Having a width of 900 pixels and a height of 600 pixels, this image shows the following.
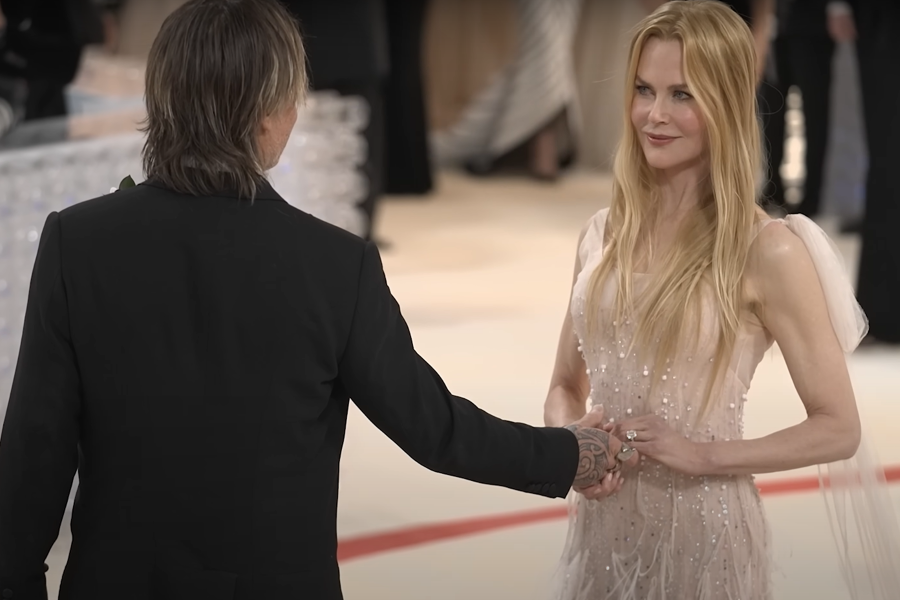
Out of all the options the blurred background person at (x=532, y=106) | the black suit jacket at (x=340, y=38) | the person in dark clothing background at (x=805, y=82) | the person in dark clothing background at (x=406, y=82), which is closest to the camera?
the black suit jacket at (x=340, y=38)

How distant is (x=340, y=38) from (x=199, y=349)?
434cm

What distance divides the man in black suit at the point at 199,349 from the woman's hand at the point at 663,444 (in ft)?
1.94

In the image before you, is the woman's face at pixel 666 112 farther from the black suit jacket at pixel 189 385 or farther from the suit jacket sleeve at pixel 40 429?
the suit jacket sleeve at pixel 40 429

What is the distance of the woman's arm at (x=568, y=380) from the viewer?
7.57ft

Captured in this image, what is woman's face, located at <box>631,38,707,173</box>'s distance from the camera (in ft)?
6.71

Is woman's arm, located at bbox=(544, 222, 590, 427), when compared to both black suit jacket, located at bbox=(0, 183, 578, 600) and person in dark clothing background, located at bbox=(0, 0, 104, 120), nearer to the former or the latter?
black suit jacket, located at bbox=(0, 183, 578, 600)

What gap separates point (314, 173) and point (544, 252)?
9.43 feet

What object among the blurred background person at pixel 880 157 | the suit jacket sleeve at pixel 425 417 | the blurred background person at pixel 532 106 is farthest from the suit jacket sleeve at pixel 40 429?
the blurred background person at pixel 532 106

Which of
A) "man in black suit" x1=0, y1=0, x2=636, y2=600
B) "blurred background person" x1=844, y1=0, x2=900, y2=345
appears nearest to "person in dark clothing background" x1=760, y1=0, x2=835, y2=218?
"blurred background person" x1=844, y1=0, x2=900, y2=345

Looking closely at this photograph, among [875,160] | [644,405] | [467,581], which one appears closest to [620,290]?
[644,405]

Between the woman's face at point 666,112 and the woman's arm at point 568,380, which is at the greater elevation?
the woman's face at point 666,112

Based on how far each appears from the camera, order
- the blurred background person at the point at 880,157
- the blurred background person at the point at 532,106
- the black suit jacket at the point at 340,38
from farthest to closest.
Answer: the blurred background person at the point at 532,106
the black suit jacket at the point at 340,38
the blurred background person at the point at 880,157

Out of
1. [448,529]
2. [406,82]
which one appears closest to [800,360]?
[448,529]

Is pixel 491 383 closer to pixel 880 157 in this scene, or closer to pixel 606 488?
pixel 880 157
